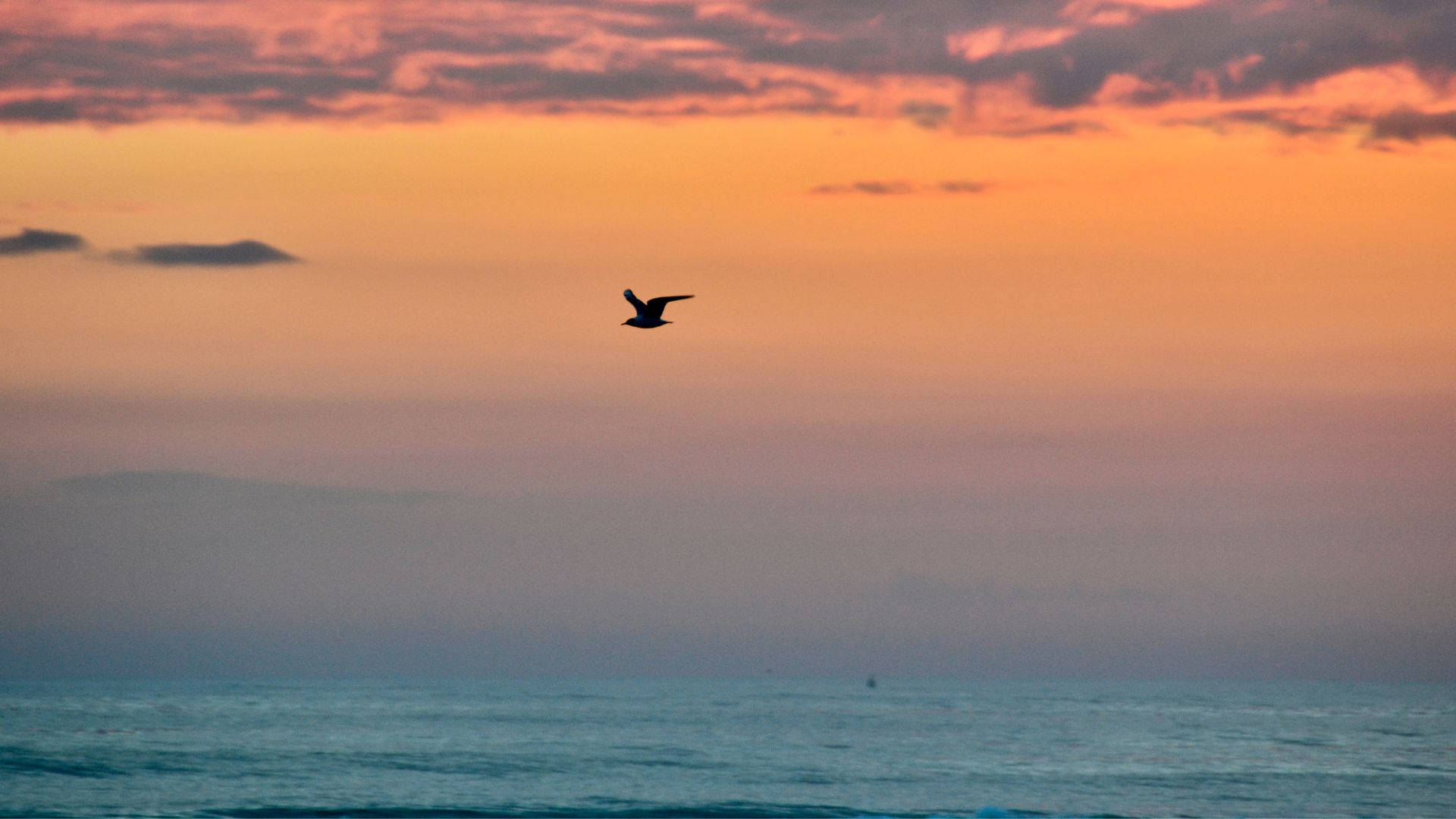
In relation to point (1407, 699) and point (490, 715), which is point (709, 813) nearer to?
point (490, 715)

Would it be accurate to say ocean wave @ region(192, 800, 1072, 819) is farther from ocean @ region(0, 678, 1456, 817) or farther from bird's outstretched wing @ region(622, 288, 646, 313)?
bird's outstretched wing @ region(622, 288, 646, 313)

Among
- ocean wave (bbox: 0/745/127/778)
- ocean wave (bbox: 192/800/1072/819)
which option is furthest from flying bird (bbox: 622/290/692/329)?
ocean wave (bbox: 0/745/127/778)

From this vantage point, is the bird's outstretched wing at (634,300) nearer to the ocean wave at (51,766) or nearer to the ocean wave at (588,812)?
A: the ocean wave at (588,812)

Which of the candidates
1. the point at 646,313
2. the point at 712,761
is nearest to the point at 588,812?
the point at 712,761

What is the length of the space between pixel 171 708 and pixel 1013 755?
5679cm

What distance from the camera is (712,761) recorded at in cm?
6034

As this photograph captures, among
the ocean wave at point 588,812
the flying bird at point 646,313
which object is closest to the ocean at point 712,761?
the ocean wave at point 588,812

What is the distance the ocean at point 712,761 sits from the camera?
47.2 metres

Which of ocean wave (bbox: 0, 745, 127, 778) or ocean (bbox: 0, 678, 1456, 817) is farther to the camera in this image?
ocean wave (bbox: 0, 745, 127, 778)

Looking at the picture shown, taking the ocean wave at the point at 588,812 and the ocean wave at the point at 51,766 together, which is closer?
the ocean wave at the point at 588,812

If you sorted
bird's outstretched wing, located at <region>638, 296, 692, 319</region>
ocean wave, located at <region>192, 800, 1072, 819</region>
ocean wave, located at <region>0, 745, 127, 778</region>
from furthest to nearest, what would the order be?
ocean wave, located at <region>0, 745, 127, 778</region>
ocean wave, located at <region>192, 800, 1072, 819</region>
bird's outstretched wing, located at <region>638, 296, 692, 319</region>

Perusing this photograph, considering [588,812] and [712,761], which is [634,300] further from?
[712,761]

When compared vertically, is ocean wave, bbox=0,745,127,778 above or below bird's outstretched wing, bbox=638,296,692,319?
below

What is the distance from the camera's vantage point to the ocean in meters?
47.2
